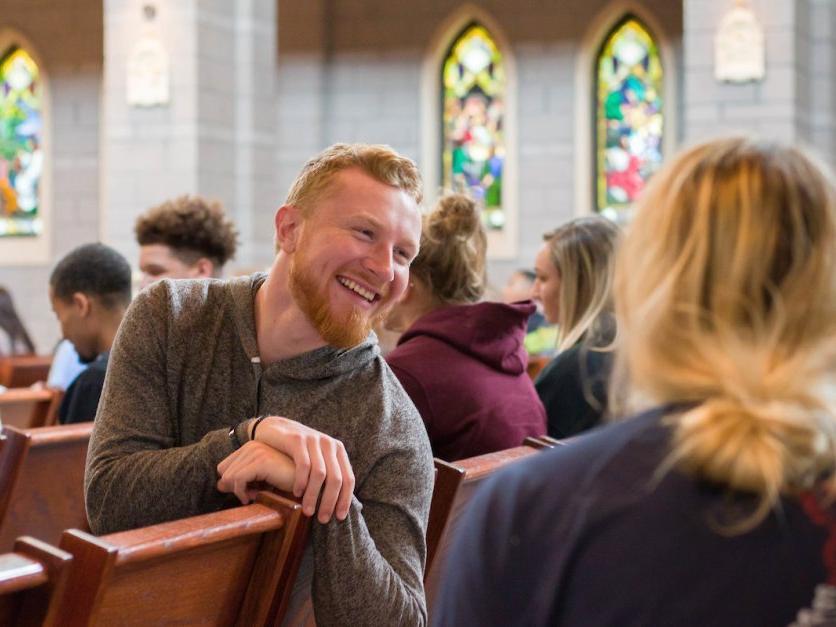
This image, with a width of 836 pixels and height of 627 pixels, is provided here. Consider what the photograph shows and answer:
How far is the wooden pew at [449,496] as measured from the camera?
81.1 inches

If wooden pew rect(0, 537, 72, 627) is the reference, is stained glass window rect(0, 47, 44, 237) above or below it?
above

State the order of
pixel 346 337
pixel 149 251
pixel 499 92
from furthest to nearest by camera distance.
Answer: pixel 499 92 → pixel 149 251 → pixel 346 337

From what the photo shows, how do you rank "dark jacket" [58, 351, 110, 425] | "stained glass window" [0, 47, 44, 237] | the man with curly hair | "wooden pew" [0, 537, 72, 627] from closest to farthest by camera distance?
"wooden pew" [0, 537, 72, 627]
"dark jacket" [58, 351, 110, 425]
the man with curly hair
"stained glass window" [0, 47, 44, 237]

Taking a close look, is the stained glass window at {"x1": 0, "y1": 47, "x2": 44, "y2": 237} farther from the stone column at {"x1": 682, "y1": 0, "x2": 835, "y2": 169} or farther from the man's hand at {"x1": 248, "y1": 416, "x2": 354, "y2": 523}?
the man's hand at {"x1": 248, "y1": 416, "x2": 354, "y2": 523}

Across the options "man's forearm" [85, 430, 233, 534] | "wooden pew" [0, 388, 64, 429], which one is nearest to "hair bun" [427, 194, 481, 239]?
"wooden pew" [0, 388, 64, 429]

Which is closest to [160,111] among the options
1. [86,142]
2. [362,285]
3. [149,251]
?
[86,142]

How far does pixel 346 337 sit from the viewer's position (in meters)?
1.87

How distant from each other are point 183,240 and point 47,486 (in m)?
1.54

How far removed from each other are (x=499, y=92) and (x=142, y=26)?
3.28m

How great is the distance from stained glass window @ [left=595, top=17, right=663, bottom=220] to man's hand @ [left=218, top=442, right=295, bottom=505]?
29.6ft

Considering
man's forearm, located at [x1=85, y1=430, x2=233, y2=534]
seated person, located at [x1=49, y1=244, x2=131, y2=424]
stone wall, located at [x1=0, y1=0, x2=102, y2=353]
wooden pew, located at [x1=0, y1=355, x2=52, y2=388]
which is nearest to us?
man's forearm, located at [x1=85, y1=430, x2=233, y2=534]

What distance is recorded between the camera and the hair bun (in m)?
3.03

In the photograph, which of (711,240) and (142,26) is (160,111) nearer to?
(142,26)

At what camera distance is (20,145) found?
38.4 ft
